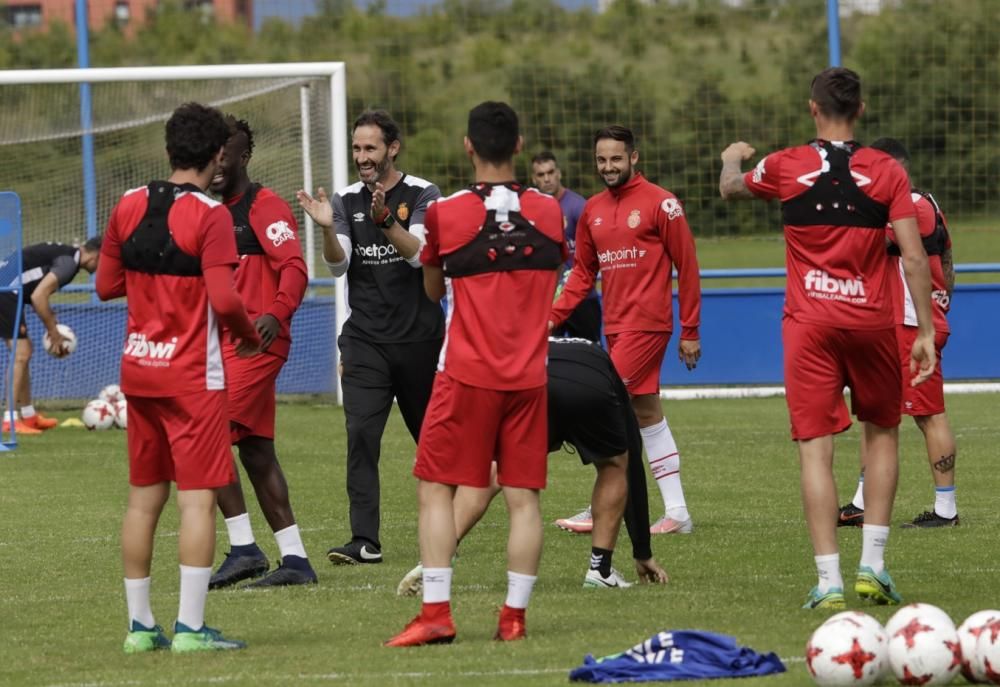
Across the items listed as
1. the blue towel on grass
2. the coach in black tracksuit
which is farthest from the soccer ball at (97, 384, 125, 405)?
the blue towel on grass

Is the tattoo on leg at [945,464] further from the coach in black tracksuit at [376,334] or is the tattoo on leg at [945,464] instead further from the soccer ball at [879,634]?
the soccer ball at [879,634]

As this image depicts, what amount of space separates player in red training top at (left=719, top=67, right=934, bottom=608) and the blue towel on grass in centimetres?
131

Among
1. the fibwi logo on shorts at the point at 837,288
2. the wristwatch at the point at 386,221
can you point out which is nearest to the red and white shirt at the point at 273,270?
the wristwatch at the point at 386,221

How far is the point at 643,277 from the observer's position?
→ 388 inches

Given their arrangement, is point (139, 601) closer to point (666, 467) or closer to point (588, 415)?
point (588, 415)

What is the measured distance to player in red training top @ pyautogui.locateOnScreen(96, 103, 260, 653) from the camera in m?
6.39

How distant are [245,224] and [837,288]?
9.37ft

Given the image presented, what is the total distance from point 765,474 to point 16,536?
5.22 metres

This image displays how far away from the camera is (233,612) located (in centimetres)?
744

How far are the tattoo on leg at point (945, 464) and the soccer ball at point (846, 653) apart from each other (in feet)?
14.4

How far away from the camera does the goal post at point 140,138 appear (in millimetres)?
17875

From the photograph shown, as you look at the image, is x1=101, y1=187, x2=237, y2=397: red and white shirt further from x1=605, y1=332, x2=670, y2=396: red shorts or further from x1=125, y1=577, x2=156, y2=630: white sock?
x1=605, y1=332, x2=670, y2=396: red shorts

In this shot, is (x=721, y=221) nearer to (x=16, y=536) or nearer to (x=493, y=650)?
(x=16, y=536)

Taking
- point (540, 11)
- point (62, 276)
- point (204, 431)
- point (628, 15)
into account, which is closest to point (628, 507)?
point (204, 431)
